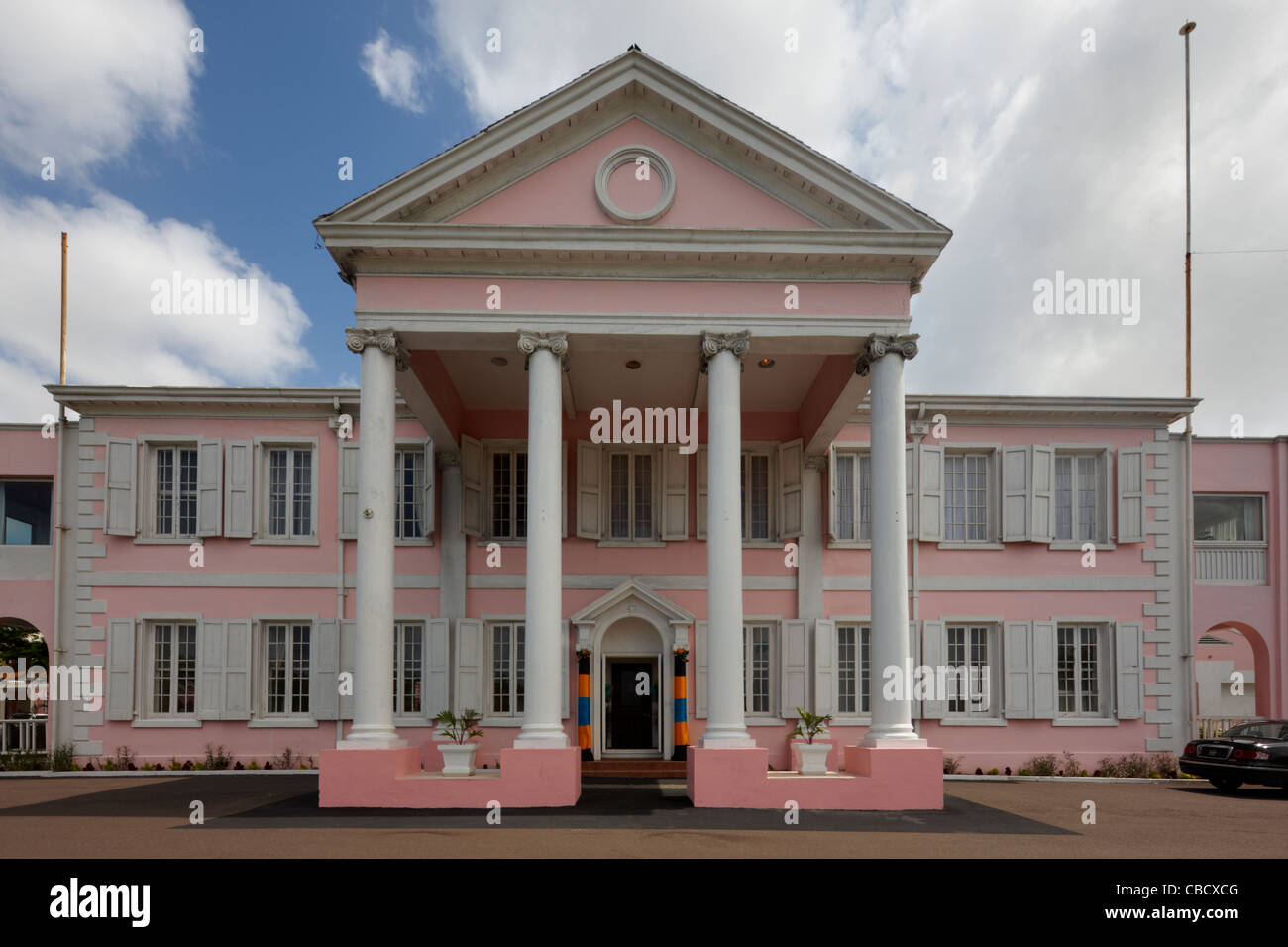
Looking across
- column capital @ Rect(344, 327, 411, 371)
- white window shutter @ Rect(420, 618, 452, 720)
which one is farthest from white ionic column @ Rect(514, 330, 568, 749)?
white window shutter @ Rect(420, 618, 452, 720)

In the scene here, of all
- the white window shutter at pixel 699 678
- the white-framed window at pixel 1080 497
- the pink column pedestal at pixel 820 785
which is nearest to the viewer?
the pink column pedestal at pixel 820 785

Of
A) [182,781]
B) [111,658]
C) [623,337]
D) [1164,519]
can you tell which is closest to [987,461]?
[1164,519]

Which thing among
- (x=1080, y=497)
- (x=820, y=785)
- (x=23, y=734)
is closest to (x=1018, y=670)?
(x=1080, y=497)

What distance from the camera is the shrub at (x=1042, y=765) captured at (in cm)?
1848

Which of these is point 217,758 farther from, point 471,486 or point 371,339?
point 371,339

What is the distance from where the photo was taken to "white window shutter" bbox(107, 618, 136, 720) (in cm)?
1838

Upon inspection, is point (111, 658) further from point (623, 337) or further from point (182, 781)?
point (623, 337)

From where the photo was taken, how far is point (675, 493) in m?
19.0

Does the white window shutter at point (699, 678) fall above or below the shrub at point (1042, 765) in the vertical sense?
above

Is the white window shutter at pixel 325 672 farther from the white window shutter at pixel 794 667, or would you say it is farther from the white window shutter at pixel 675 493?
the white window shutter at pixel 794 667

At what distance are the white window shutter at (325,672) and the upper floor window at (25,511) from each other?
5.96m

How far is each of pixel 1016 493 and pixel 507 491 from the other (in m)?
9.88

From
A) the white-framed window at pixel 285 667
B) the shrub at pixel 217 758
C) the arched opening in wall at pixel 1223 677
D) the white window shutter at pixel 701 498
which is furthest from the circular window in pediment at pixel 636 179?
the arched opening in wall at pixel 1223 677

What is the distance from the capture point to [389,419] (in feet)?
44.8
